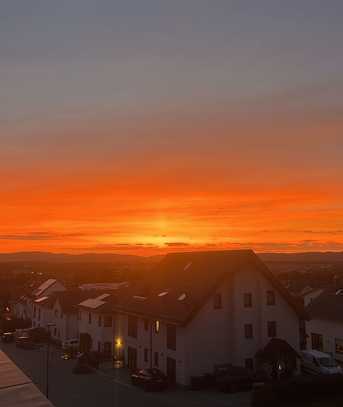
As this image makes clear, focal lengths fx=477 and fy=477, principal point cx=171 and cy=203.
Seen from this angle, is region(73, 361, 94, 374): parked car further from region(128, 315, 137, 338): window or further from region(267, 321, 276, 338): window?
region(267, 321, 276, 338): window

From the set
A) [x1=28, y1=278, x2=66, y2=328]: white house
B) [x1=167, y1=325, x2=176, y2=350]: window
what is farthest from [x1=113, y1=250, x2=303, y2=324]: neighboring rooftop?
[x1=28, y1=278, x2=66, y2=328]: white house

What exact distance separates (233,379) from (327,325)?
17.8m

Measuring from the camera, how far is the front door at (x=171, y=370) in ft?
139

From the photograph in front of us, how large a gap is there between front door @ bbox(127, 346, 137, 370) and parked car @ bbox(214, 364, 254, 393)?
11.6 meters

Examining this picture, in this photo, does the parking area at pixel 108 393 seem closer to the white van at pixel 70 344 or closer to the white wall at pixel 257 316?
the white wall at pixel 257 316

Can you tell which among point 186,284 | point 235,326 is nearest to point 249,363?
point 235,326

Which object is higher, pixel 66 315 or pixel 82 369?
pixel 66 315

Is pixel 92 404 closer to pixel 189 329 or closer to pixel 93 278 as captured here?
pixel 189 329

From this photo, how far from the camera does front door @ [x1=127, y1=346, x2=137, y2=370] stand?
4975 cm

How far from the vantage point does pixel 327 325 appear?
52.2m

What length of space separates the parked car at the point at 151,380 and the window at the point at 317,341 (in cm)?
2046

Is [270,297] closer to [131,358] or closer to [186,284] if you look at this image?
[186,284]

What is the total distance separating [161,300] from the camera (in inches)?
1828

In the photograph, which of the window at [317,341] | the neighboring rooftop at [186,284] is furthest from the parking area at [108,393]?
the window at [317,341]
